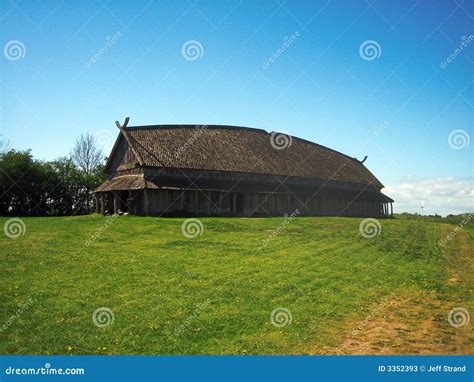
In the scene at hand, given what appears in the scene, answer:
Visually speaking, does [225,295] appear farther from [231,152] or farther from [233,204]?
[231,152]

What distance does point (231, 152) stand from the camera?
44562 millimetres

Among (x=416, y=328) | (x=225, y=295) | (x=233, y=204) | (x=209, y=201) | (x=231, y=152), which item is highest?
(x=231, y=152)

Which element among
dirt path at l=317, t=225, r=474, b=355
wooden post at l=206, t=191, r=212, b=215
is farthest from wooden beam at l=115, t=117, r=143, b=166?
dirt path at l=317, t=225, r=474, b=355

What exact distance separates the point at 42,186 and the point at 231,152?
81.5 ft

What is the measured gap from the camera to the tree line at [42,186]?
47.4m

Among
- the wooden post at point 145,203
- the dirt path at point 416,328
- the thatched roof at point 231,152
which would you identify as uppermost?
the thatched roof at point 231,152

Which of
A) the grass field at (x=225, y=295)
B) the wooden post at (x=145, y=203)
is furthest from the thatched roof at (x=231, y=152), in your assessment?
the grass field at (x=225, y=295)

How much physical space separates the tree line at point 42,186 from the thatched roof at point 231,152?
17.2m

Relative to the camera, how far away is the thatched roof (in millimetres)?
39938

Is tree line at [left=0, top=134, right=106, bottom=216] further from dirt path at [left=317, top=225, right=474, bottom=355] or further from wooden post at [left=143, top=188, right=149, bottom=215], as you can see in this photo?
dirt path at [left=317, top=225, right=474, bottom=355]

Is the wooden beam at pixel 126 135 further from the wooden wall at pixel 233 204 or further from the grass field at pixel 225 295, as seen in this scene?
the grass field at pixel 225 295

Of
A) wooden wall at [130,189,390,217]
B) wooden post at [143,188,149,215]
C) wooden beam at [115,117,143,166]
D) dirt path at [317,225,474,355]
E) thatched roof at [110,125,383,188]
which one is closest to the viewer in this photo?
dirt path at [317,225,474,355]

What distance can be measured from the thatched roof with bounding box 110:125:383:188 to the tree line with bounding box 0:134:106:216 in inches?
679

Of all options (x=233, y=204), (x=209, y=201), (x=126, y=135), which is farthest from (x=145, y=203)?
(x=233, y=204)
